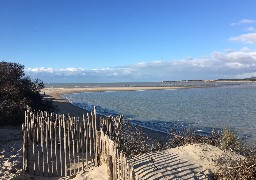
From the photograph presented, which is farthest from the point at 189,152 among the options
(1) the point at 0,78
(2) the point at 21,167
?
(1) the point at 0,78

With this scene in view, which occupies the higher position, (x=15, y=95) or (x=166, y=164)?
(x=15, y=95)

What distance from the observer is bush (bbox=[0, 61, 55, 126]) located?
54.3 feet

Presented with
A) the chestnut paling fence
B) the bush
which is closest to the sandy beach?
the chestnut paling fence

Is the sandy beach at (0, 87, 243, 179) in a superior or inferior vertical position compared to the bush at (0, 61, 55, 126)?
inferior

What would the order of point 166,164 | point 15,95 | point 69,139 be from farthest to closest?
point 15,95 < point 69,139 < point 166,164

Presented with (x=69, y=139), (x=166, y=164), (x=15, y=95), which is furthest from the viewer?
(x=15, y=95)

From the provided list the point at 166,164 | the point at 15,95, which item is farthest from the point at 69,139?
the point at 15,95

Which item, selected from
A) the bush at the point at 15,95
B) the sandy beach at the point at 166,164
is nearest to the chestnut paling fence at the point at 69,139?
the sandy beach at the point at 166,164

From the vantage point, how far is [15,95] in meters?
17.4

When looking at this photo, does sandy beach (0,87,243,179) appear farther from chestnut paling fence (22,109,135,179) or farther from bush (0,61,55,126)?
bush (0,61,55,126)

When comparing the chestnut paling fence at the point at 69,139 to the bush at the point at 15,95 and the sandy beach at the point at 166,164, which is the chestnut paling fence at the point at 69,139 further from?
the bush at the point at 15,95

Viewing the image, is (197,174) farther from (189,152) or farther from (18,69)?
(18,69)

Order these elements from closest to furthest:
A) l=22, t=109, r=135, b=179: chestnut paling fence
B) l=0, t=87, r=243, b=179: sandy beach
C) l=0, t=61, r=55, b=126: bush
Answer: l=0, t=87, r=243, b=179: sandy beach, l=22, t=109, r=135, b=179: chestnut paling fence, l=0, t=61, r=55, b=126: bush

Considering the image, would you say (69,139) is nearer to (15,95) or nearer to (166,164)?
(166,164)
